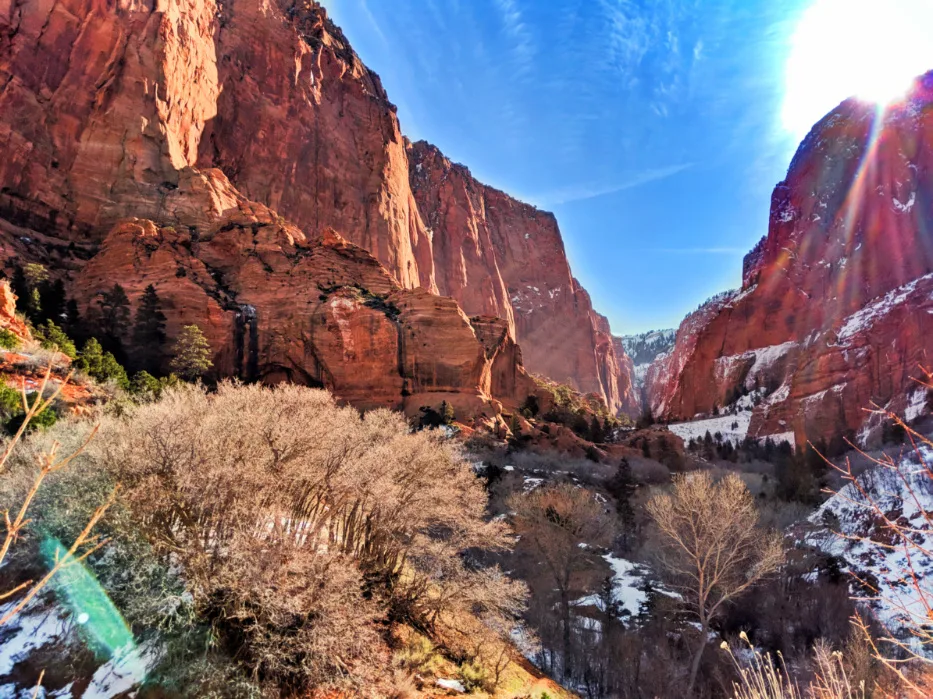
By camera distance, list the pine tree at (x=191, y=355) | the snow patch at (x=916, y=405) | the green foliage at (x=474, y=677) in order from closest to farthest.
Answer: the green foliage at (x=474, y=677) < the pine tree at (x=191, y=355) < the snow patch at (x=916, y=405)

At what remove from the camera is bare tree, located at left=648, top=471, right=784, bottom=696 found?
55.0ft

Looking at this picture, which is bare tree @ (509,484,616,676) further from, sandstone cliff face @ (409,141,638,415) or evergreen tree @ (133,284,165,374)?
sandstone cliff face @ (409,141,638,415)

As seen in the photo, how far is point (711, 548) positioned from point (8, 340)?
2979 centimetres

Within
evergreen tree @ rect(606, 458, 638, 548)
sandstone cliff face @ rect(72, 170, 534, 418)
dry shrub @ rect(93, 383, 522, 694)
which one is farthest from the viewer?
sandstone cliff face @ rect(72, 170, 534, 418)

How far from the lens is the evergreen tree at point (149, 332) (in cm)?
3388

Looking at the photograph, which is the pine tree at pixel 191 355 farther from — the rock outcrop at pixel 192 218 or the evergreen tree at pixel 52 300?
the evergreen tree at pixel 52 300

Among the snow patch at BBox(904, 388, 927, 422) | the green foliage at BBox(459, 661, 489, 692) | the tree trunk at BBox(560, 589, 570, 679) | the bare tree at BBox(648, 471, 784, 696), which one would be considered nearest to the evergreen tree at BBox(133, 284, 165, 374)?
the green foliage at BBox(459, 661, 489, 692)

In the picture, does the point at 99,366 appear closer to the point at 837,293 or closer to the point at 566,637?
the point at 566,637

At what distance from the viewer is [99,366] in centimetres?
2700

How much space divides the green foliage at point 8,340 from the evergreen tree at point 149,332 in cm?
1079

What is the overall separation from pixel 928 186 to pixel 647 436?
183 ft

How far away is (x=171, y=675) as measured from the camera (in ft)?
30.2

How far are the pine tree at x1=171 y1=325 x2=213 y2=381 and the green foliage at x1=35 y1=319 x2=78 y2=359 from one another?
6.27m

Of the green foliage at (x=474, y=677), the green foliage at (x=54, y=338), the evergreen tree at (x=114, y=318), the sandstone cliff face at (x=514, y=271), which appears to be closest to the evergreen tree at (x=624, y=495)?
the green foliage at (x=474, y=677)
